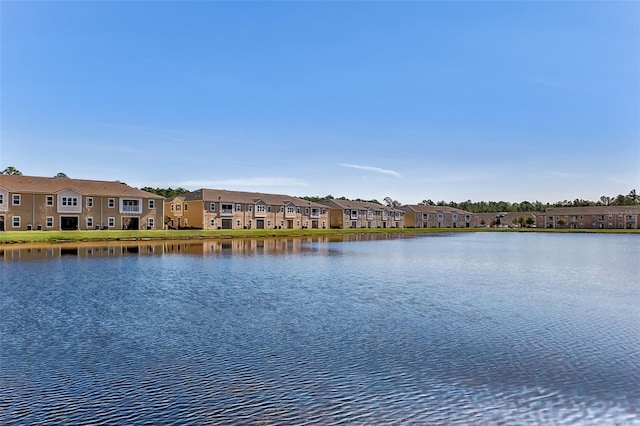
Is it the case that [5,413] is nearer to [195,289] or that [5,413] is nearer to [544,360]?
[544,360]

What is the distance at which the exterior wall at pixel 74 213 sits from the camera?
5281 cm

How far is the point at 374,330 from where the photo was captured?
12211 millimetres

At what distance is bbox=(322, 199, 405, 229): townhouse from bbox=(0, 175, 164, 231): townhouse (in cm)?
4419

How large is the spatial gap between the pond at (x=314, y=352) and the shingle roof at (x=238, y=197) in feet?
174

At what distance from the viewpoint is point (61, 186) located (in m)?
57.2

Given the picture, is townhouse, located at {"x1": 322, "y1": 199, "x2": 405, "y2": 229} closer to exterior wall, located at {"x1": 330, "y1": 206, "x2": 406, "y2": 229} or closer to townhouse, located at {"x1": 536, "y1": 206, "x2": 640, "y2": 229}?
exterior wall, located at {"x1": 330, "y1": 206, "x2": 406, "y2": 229}

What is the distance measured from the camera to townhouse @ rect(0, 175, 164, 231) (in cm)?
5256

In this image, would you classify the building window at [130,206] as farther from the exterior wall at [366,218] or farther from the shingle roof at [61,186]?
the exterior wall at [366,218]

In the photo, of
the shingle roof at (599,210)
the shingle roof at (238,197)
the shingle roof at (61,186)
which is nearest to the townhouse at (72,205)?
the shingle roof at (61,186)

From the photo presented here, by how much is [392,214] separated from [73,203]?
2973 inches

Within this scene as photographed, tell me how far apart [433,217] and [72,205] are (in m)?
92.7

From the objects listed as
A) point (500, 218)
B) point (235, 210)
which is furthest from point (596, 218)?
point (235, 210)

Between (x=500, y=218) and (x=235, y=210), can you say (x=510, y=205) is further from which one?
(x=235, y=210)

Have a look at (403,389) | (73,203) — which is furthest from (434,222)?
(403,389)
